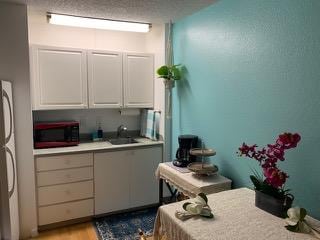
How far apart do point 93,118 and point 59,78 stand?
783 millimetres

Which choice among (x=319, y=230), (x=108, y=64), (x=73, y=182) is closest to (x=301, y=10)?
(x=319, y=230)

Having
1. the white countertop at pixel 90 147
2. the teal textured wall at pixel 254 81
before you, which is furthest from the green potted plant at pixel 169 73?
the white countertop at pixel 90 147

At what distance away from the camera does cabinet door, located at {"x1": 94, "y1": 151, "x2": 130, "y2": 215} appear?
3.03 meters

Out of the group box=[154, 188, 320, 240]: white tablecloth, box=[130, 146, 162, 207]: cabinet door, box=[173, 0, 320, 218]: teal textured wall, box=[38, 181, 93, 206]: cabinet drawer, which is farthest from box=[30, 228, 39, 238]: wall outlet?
box=[173, 0, 320, 218]: teal textured wall

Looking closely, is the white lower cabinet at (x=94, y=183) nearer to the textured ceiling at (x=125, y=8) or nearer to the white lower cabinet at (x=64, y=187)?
the white lower cabinet at (x=64, y=187)

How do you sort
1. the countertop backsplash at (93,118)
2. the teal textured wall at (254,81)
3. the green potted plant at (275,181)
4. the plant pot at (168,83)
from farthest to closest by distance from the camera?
1. the countertop backsplash at (93,118)
2. the plant pot at (168,83)
3. the teal textured wall at (254,81)
4. the green potted plant at (275,181)

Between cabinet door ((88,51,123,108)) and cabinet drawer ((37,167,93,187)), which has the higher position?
cabinet door ((88,51,123,108))

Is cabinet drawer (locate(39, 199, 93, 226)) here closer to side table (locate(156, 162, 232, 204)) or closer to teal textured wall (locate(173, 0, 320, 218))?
side table (locate(156, 162, 232, 204))

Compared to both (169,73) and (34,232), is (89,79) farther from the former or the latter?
(34,232)

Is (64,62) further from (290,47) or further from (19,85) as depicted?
(290,47)

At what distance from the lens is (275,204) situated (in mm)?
1614

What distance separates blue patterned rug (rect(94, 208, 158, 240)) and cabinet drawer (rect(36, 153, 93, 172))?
0.72 m

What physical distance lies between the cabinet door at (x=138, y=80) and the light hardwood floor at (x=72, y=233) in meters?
1.56

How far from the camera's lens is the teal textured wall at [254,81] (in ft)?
5.45
